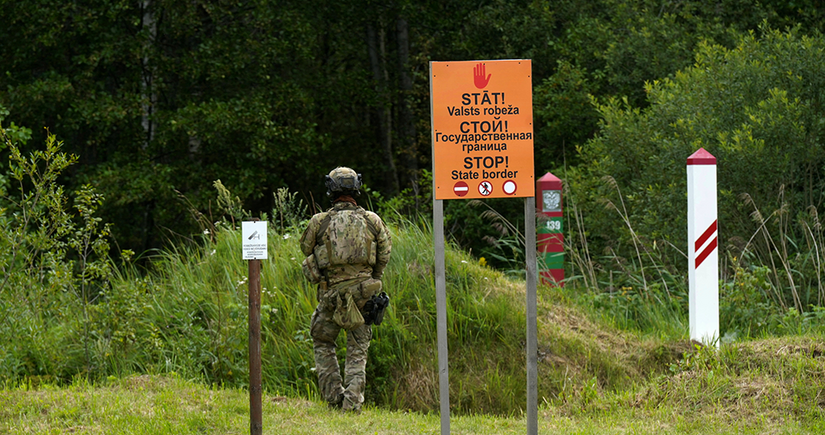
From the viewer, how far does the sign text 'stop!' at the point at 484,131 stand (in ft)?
16.3

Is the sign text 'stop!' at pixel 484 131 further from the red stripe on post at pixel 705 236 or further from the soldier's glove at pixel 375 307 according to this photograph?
the red stripe on post at pixel 705 236

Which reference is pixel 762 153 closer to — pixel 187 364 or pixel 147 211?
pixel 187 364

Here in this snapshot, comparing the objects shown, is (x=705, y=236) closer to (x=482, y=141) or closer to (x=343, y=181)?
(x=482, y=141)

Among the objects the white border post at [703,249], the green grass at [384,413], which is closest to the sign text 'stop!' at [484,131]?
the green grass at [384,413]

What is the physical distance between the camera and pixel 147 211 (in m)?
16.8

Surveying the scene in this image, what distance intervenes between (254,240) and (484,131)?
60.0 inches

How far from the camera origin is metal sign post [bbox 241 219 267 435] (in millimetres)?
4930

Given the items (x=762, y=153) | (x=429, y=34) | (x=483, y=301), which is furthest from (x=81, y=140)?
(x=762, y=153)

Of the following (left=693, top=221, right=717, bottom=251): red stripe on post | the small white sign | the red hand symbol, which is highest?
the red hand symbol

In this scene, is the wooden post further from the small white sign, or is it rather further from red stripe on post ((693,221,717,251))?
red stripe on post ((693,221,717,251))

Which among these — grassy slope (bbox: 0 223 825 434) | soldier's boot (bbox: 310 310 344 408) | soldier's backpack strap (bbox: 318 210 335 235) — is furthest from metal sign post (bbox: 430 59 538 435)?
soldier's boot (bbox: 310 310 344 408)

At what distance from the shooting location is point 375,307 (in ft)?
21.2

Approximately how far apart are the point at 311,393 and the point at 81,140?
39.4ft

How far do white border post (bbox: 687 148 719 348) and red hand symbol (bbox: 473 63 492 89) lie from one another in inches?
97.8
